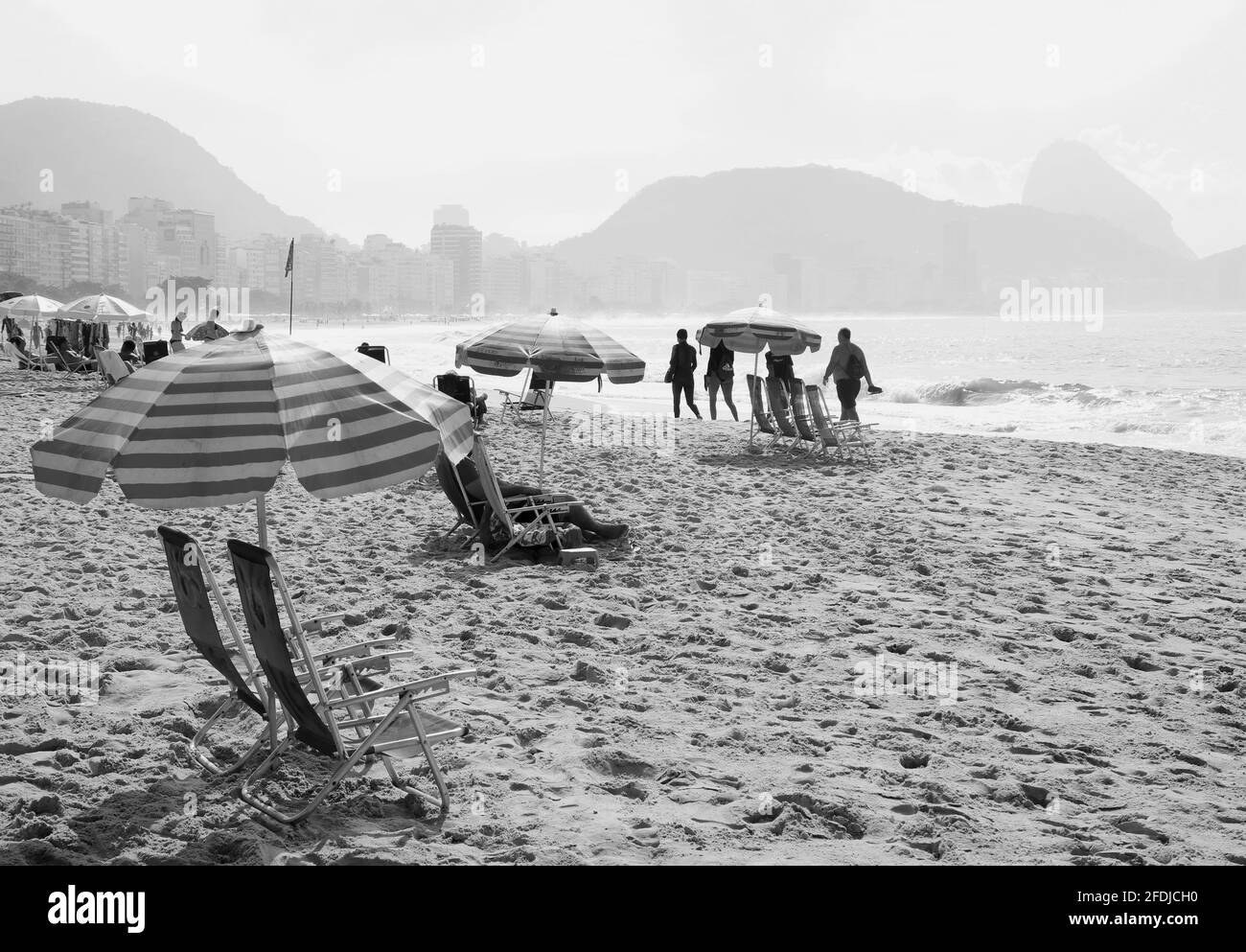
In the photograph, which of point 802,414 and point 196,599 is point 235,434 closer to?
point 196,599

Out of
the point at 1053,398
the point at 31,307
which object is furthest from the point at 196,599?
the point at 1053,398

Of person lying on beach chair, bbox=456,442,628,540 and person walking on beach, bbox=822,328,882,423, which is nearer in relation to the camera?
person lying on beach chair, bbox=456,442,628,540

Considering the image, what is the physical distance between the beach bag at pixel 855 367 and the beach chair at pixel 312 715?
30.2ft

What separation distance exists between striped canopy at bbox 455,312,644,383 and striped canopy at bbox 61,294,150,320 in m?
14.1

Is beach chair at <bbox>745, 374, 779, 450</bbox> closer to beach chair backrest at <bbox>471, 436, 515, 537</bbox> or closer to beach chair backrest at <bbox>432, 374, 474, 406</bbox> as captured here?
beach chair backrest at <bbox>432, 374, 474, 406</bbox>

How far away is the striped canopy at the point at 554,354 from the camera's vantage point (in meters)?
6.71

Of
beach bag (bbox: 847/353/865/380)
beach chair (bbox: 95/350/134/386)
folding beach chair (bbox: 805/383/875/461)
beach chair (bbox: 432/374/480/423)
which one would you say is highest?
beach bag (bbox: 847/353/865/380)

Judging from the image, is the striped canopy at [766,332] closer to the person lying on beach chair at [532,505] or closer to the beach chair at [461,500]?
the person lying on beach chair at [532,505]

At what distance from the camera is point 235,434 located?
2.90 m

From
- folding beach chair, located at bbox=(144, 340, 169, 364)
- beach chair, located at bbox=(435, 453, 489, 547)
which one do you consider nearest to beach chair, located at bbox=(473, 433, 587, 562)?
beach chair, located at bbox=(435, 453, 489, 547)

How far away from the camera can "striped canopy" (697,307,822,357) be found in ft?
35.1

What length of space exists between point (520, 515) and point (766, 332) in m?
4.69
